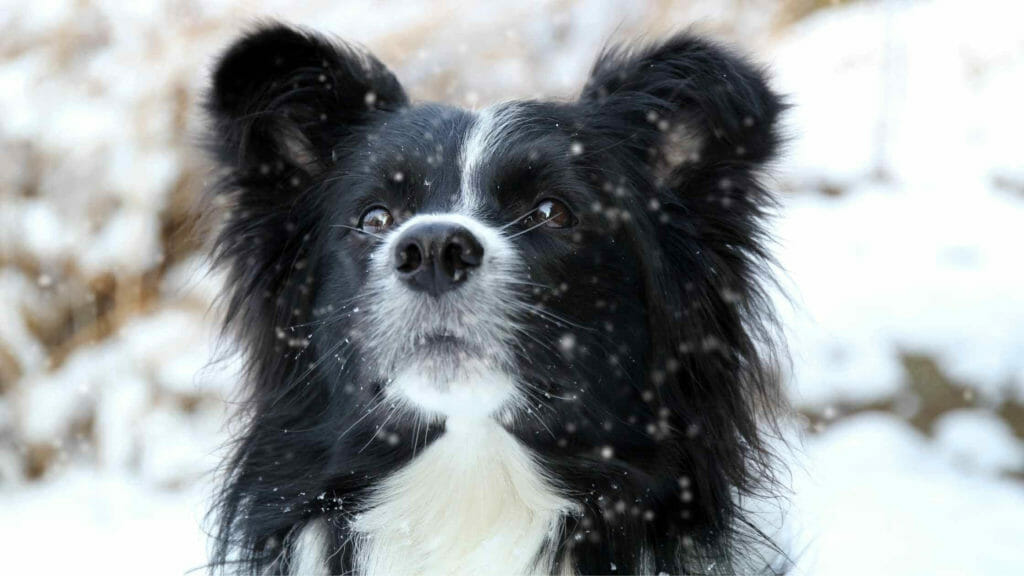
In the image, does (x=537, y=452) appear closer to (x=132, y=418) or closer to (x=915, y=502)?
(x=915, y=502)

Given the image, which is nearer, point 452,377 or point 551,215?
point 452,377

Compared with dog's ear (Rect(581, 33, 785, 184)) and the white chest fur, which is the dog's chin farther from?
dog's ear (Rect(581, 33, 785, 184))

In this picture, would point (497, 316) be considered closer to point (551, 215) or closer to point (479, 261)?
point (479, 261)

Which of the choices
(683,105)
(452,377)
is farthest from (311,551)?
(683,105)

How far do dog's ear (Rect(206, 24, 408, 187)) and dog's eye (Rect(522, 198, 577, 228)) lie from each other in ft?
2.82

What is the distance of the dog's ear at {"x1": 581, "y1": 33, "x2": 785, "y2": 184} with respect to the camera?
130 inches

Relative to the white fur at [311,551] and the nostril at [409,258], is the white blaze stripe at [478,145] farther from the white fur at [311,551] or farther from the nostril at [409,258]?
the white fur at [311,551]

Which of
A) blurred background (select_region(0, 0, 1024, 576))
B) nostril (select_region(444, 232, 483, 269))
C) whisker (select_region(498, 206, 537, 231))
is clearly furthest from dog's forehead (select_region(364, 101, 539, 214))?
blurred background (select_region(0, 0, 1024, 576))

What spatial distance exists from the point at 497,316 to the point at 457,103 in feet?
12.8

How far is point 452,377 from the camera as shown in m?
2.93

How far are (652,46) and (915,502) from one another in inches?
145

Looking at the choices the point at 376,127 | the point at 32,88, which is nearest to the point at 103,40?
the point at 32,88

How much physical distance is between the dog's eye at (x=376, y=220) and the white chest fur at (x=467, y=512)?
69 centimetres

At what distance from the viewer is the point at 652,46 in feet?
11.9
